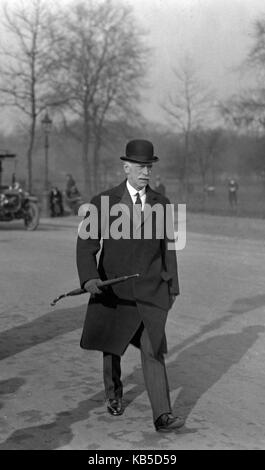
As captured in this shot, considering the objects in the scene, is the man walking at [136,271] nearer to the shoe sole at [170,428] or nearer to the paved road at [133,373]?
the shoe sole at [170,428]

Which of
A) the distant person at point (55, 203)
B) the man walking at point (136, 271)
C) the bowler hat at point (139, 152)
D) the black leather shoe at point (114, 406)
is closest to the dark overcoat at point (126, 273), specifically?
the man walking at point (136, 271)

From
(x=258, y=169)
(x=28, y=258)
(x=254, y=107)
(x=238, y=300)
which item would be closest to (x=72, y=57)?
(x=254, y=107)

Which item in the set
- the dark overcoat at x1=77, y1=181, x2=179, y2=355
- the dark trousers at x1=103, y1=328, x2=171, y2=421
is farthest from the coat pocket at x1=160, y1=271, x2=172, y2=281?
the dark trousers at x1=103, y1=328, x2=171, y2=421

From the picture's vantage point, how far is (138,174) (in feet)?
13.6

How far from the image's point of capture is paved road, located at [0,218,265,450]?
395 cm

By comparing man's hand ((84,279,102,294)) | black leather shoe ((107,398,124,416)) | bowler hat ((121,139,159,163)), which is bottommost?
black leather shoe ((107,398,124,416))

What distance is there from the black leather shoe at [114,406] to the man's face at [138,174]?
1.29 m

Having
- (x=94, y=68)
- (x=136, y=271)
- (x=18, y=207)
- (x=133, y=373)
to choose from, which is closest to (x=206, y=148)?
(x=94, y=68)

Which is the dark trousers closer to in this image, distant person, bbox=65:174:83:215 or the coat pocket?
the coat pocket

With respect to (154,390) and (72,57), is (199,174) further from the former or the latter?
(154,390)

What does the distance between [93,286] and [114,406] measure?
0.80 meters

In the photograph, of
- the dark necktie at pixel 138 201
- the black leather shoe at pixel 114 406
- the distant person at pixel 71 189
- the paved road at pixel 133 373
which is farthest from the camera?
the distant person at pixel 71 189

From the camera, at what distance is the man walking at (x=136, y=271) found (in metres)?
4.11

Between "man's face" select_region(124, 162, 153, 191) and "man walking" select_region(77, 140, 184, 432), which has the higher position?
"man's face" select_region(124, 162, 153, 191)
